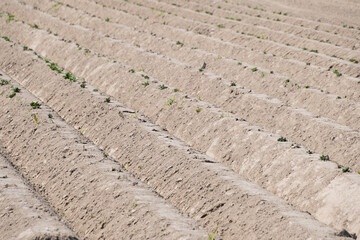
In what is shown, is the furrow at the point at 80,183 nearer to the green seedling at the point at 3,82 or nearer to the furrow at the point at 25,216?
the furrow at the point at 25,216

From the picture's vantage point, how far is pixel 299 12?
106ft

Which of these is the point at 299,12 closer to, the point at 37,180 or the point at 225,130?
the point at 225,130

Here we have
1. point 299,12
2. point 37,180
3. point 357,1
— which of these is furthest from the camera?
point 357,1

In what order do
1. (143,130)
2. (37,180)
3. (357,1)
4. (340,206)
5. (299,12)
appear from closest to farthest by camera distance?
(340,206) < (37,180) < (143,130) < (299,12) < (357,1)

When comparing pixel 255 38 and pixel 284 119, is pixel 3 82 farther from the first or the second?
pixel 255 38

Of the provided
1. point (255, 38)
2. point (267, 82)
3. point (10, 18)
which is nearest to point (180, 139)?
point (267, 82)

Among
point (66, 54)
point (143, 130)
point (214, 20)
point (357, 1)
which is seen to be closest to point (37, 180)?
point (143, 130)

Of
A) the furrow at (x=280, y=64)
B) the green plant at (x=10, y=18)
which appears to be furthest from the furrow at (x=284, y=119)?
the green plant at (x=10, y=18)

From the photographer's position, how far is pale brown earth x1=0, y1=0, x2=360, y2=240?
860 centimetres

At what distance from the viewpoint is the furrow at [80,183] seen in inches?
320

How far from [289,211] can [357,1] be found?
31.6 meters

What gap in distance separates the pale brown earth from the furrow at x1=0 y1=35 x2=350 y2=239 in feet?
0.10

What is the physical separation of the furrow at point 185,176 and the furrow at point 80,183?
0.54m

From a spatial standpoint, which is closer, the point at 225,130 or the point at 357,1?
the point at 225,130
